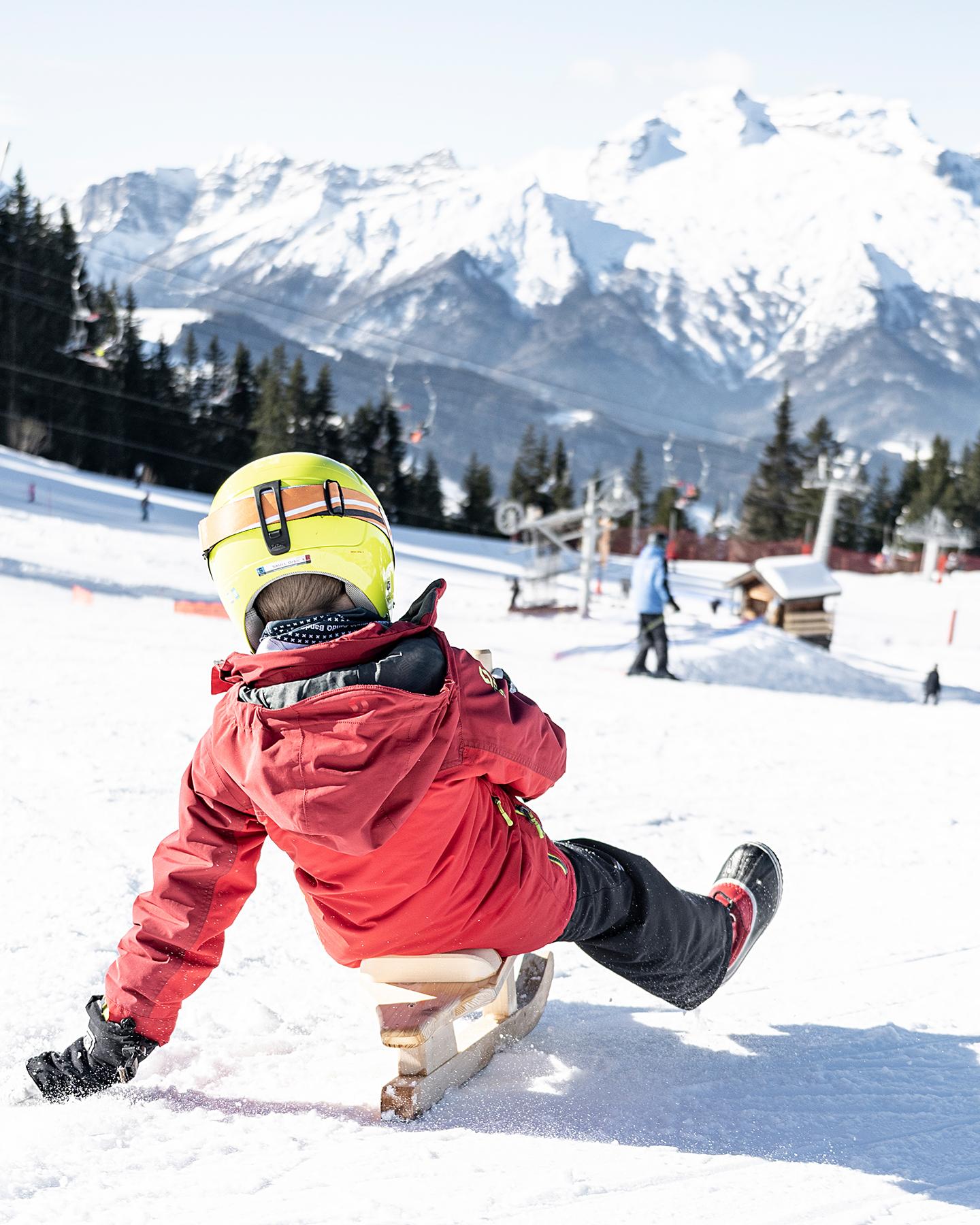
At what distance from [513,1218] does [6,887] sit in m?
2.03

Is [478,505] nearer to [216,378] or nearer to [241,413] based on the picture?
[241,413]

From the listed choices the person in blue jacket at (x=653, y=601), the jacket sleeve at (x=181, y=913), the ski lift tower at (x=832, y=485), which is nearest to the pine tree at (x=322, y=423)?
the ski lift tower at (x=832, y=485)

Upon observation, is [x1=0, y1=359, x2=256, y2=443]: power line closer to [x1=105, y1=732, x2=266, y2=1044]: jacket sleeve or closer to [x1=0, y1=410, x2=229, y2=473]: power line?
[x1=0, y1=410, x2=229, y2=473]: power line

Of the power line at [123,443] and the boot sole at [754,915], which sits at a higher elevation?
the power line at [123,443]

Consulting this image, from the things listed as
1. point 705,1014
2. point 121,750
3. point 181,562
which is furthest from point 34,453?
point 705,1014

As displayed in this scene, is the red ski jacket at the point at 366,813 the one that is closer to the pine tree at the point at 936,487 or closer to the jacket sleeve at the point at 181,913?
the jacket sleeve at the point at 181,913

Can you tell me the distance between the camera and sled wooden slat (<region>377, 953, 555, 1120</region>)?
227cm

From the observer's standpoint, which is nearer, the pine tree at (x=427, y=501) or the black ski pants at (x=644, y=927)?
the black ski pants at (x=644, y=927)

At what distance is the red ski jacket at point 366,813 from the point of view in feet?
6.22

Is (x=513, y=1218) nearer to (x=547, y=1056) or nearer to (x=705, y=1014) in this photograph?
(x=547, y=1056)

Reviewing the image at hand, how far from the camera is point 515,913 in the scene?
2303 mm

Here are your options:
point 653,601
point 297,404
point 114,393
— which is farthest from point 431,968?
point 297,404

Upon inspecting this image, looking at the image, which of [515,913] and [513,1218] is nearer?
[513,1218]

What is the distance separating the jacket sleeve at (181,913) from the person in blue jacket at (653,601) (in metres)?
9.42
